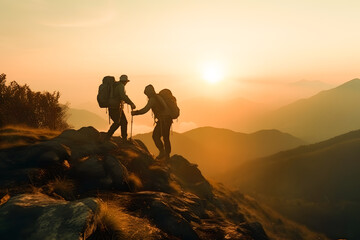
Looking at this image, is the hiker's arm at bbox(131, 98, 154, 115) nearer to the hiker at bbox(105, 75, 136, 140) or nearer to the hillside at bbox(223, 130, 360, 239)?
the hiker at bbox(105, 75, 136, 140)

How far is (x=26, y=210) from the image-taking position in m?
5.47

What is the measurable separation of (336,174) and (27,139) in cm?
7367

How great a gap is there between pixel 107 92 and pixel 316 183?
67.4m

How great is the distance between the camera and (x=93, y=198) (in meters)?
6.12

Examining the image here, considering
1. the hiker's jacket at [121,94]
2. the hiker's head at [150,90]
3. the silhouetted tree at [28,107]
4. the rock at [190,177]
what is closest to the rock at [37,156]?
the hiker's jacket at [121,94]

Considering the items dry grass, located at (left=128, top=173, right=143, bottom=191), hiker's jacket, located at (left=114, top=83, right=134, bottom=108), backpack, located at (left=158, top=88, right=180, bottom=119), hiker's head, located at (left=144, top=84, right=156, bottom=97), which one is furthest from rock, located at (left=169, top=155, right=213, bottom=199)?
dry grass, located at (left=128, top=173, right=143, bottom=191)

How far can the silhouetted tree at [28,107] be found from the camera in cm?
2252

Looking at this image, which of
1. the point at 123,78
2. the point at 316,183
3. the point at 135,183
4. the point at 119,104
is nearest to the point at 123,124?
the point at 119,104

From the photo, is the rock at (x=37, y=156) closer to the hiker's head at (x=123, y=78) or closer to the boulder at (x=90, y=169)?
the boulder at (x=90, y=169)

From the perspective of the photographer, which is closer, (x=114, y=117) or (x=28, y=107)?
(x=114, y=117)

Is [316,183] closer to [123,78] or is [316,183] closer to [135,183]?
[123,78]

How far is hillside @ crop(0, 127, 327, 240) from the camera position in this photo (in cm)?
532

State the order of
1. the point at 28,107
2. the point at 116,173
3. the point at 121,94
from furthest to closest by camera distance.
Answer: the point at 28,107
the point at 121,94
the point at 116,173

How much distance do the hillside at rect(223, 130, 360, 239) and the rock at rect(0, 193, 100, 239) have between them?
4615cm
